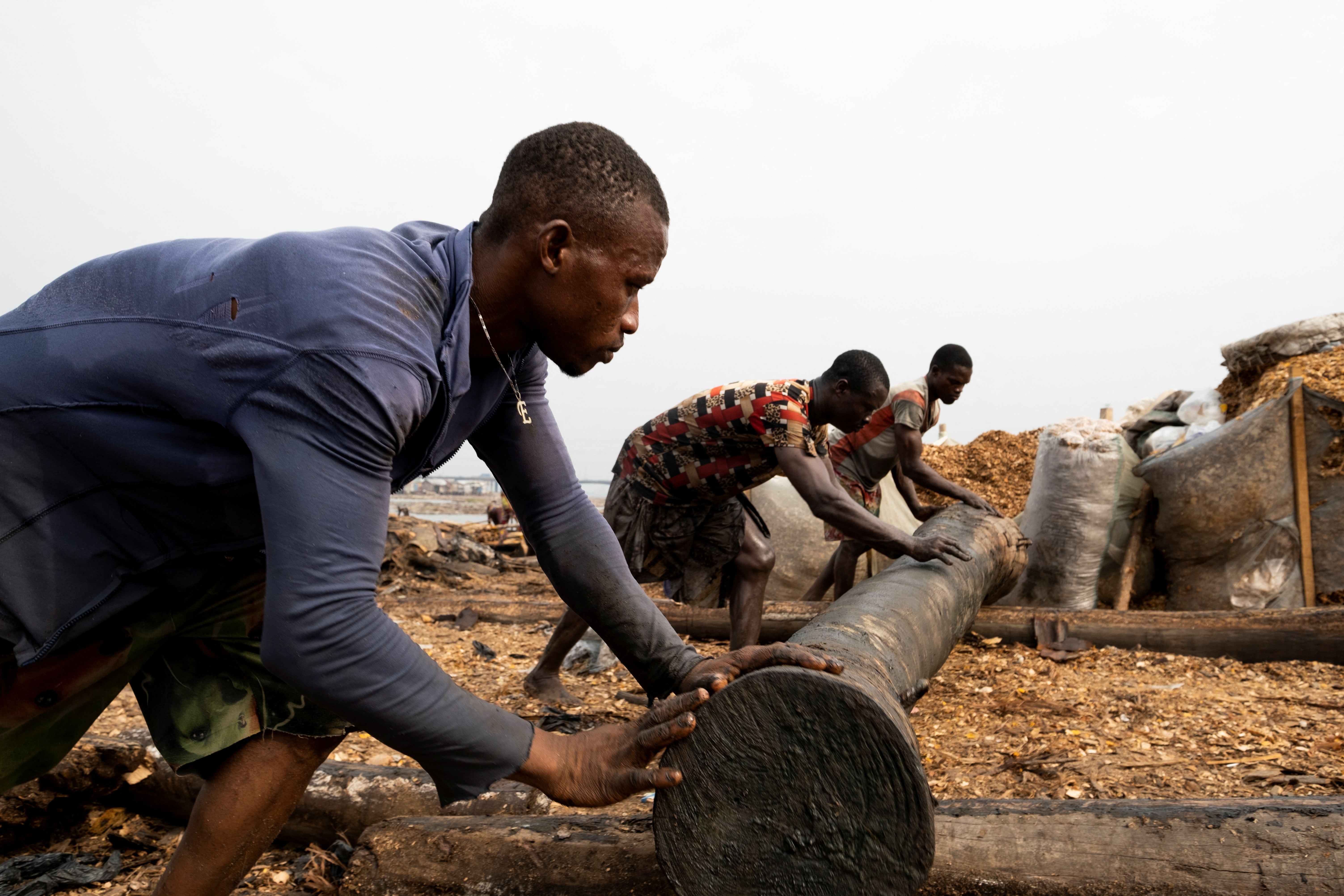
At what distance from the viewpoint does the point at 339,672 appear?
1.10m

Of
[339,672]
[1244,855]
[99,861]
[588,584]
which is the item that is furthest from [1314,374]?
[99,861]

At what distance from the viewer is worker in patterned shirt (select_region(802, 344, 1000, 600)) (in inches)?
207

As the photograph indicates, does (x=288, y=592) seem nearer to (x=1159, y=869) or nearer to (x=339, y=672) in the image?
(x=339, y=672)

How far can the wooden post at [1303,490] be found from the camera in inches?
197

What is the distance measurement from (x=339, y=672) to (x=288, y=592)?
0.43 ft

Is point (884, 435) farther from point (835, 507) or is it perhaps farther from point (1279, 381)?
point (1279, 381)

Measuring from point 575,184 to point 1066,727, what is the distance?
3.05m

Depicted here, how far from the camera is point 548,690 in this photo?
155 inches

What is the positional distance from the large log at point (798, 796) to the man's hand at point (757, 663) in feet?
0.06

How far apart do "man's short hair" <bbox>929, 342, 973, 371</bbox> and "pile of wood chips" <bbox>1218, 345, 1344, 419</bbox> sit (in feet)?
6.11

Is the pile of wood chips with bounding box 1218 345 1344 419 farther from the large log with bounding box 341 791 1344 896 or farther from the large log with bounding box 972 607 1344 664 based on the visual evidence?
the large log with bounding box 341 791 1344 896

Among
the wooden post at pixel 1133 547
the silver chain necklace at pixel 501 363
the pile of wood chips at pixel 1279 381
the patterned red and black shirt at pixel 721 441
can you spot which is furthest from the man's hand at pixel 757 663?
the pile of wood chips at pixel 1279 381

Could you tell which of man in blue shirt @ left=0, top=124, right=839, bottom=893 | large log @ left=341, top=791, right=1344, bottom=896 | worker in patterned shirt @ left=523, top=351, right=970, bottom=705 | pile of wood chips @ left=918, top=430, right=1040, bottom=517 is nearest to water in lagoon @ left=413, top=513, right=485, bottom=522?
pile of wood chips @ left=918, top=430, right=1040, bottom=517

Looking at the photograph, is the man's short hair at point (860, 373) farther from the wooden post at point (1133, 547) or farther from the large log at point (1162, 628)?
the wooden post at point (1133, 547)
